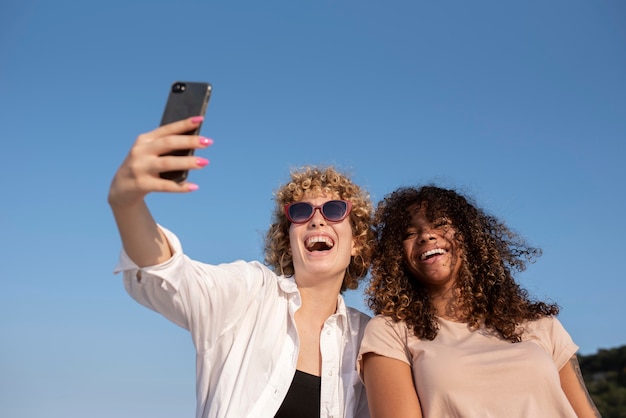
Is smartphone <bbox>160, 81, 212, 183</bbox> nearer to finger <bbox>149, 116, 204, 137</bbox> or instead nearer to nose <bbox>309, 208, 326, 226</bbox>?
finger <bbox>149, 116, 204, 137</bbox>

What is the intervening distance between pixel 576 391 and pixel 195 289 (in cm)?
321

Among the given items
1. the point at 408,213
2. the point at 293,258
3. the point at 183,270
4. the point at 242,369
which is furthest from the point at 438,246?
the point at 183,270

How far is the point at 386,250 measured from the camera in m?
5.69

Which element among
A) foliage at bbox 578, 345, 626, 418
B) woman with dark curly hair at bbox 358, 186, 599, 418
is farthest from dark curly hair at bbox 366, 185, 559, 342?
foliage at bbox 578, 345, 626, 418

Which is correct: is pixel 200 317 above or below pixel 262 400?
above

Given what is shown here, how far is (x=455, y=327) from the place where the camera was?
509cm

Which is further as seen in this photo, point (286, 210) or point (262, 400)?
point (286, 210)

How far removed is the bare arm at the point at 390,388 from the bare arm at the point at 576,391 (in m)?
1.32

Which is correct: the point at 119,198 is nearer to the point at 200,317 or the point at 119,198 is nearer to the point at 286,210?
the point at 200,317

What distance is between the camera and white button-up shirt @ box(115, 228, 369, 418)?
4.41 m

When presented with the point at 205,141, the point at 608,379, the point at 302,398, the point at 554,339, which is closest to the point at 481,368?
the point at 554,339

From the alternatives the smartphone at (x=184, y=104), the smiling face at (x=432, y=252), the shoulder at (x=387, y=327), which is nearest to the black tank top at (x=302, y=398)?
the shoulder at (x=387, y=327)

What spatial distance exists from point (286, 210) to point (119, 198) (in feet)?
10.00

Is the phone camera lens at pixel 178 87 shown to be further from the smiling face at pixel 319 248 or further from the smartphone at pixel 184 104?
the smiling face at pixel 319 248
